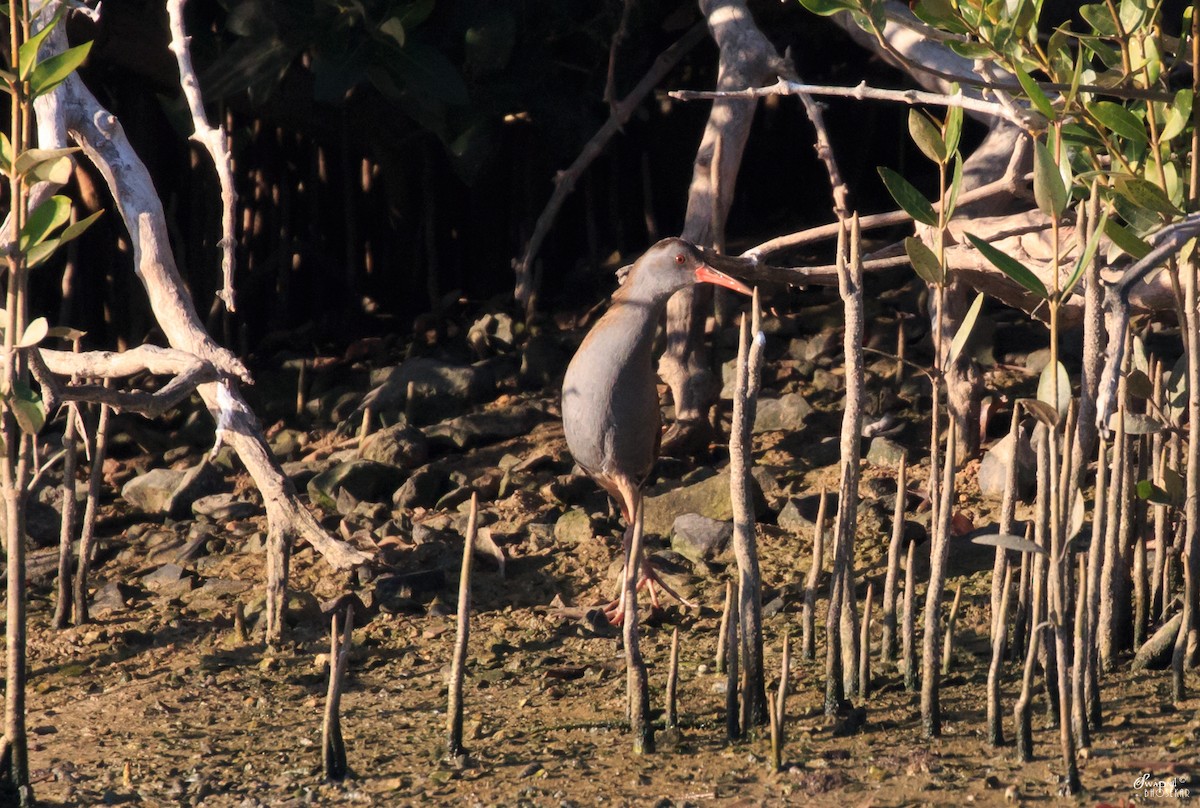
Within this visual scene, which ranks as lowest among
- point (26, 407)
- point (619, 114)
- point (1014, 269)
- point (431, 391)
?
point (431, 391)

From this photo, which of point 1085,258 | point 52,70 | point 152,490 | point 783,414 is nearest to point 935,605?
point 1085,258

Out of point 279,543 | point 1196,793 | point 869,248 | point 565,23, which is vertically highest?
point 565,23

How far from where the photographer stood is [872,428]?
5.90 metres

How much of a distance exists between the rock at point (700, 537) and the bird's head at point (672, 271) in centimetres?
84

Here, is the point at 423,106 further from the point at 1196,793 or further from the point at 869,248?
the point at 1196,793

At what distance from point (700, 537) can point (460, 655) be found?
1.82 meters

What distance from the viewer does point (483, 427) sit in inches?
250

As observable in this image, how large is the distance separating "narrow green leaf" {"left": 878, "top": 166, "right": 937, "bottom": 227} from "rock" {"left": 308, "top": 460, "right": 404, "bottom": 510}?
3.01 meters

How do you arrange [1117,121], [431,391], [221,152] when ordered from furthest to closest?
[431,391] → [221,152] → [1117,121]

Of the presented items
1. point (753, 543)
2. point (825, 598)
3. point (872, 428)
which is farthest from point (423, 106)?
point (753, 543)

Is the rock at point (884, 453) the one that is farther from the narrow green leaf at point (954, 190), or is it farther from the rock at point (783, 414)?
the narrow green leaf at point (954, 190)

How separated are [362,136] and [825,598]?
12.0ft

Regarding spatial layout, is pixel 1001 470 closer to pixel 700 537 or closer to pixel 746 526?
pixel 700 537

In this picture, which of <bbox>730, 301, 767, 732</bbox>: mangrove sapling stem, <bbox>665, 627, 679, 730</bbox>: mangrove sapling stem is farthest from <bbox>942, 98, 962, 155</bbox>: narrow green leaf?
<bbox>665, 627, 679, 730</bbox>: mangrove sapling stem
